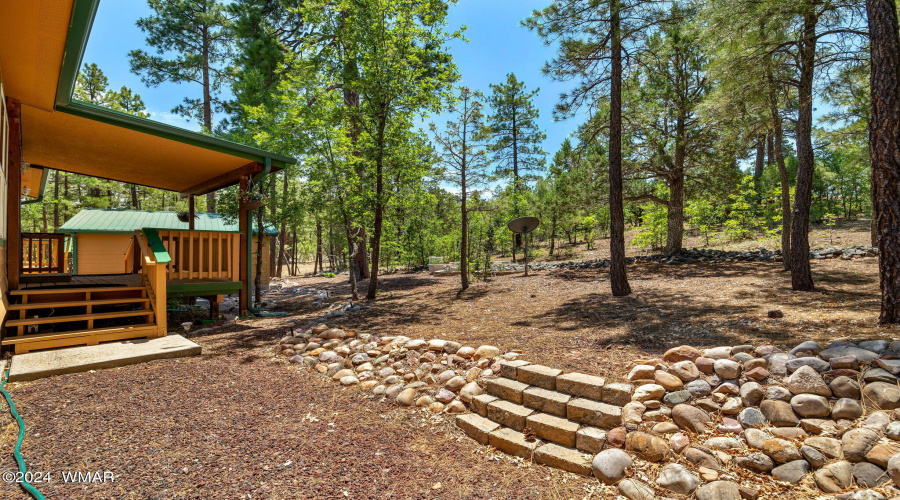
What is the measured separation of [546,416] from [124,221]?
50.5ft

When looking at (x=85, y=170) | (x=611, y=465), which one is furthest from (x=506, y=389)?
(x=85, y=170)

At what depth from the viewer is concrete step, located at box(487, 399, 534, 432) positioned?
2916 millimetres

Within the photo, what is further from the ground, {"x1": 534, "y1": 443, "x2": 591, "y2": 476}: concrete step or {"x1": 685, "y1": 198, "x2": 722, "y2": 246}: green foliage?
{"x1": 685, "y1": 198, "x2": 722, "y2": 246}: green foliage

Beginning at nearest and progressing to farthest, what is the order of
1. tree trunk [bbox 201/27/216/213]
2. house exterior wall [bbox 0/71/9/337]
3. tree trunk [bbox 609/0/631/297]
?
house exterior wall [bbox 0/71/9/337]
tree trunk [bbox 609/0/631/297]
tree trunk [bbox 201/27/216/213]

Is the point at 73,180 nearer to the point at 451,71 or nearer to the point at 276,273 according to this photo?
the point at 276,273

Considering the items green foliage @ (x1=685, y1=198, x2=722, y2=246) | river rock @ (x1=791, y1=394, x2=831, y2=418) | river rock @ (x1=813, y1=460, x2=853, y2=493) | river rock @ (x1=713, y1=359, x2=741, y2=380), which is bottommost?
river rock @ (x1=813, y1=460, x2=853, y2=493)

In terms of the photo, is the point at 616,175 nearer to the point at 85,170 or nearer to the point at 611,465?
the point at 611,465

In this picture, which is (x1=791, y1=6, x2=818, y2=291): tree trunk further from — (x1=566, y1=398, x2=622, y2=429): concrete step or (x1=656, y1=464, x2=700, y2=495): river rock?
(x1=656, y1=464, x2=700, y2=495): river rock

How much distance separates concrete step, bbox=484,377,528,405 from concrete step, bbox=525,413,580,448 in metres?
0.29

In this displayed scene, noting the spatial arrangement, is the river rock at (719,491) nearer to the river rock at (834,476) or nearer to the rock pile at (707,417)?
the rock pile at (707,417)

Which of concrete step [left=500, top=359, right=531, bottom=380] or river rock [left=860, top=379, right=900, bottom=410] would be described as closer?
river rock [left=860, top=379, right=900, bottom=410]

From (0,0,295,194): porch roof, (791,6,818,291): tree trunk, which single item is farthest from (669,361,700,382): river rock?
(0,0,295,194): porch roof

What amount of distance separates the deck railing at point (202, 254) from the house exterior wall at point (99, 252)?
751cm

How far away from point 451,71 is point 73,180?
63.0 feet
